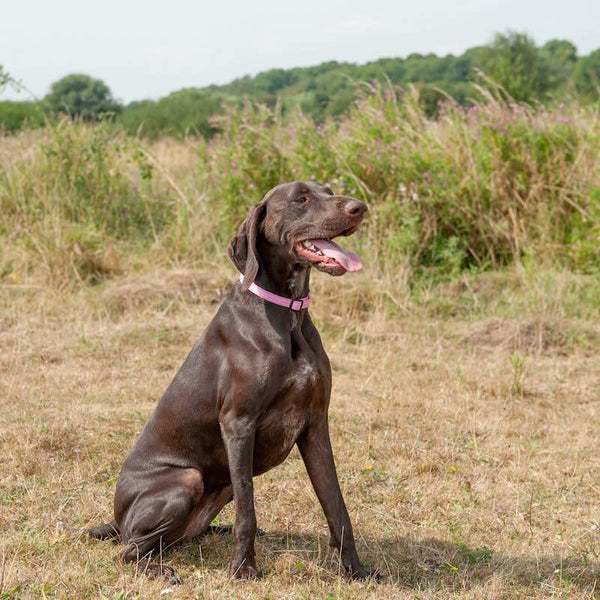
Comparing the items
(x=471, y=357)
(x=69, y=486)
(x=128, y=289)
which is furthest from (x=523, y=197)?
(x=69, y=486)

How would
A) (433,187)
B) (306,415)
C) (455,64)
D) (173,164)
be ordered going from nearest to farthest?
1. (306,415)
2. (433,187)
3. (173,164)
4. (455,64)

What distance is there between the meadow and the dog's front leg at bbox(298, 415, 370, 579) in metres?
0.16

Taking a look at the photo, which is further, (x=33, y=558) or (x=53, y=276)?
(x=53, y=276)

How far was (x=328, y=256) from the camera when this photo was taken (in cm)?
322

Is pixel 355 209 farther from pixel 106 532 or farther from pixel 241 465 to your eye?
pixel 106 532

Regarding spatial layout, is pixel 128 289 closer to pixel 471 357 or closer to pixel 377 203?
pixel 377 203

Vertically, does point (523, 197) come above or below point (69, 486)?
above

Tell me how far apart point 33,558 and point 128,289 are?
4487 millimetres

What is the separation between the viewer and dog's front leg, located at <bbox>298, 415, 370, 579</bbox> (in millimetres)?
3395

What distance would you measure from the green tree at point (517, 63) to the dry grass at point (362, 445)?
19.1 m

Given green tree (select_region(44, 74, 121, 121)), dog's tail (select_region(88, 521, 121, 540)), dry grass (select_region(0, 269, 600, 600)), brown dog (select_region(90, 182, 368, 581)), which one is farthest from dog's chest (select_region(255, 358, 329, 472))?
green tree (select_region(44, 74, 121, 121))

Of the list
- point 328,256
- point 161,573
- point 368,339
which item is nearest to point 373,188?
point 368,339

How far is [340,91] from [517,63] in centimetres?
653

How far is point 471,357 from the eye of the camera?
6625 mm
